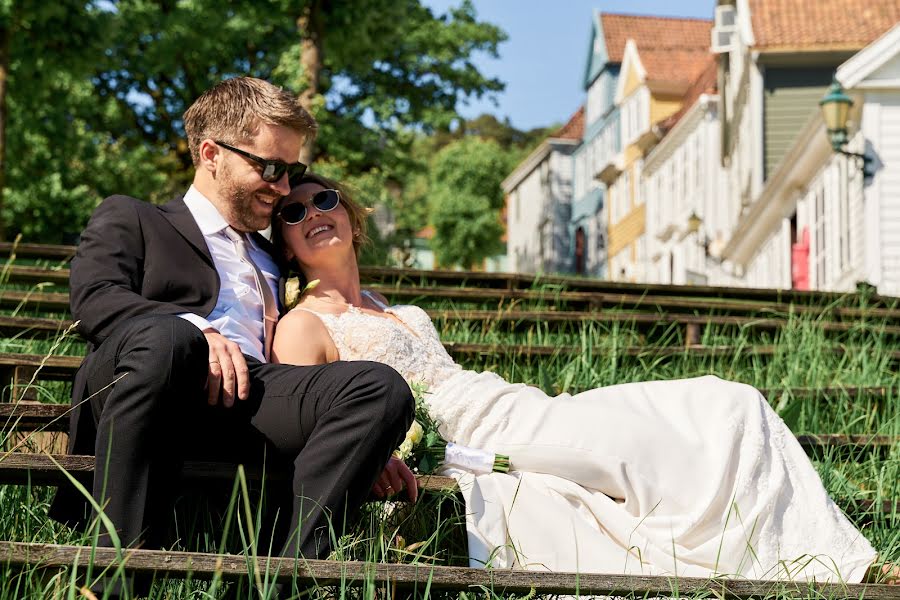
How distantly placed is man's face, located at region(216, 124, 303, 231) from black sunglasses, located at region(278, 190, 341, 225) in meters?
0.24

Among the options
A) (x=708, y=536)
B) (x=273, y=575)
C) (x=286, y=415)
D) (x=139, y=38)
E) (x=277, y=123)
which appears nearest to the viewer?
(x=273, y=575)

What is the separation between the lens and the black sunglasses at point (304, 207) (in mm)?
4570

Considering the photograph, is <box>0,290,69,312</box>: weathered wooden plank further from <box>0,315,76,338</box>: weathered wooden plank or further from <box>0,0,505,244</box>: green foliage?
<box>0,0,505,244</box>: green foliage

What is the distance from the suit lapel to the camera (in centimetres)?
404

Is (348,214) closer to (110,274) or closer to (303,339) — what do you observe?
(303,339)

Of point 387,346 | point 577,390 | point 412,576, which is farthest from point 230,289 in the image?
point 577,390

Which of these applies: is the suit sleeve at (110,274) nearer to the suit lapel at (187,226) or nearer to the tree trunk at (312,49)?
the suit lapel at (187,226)

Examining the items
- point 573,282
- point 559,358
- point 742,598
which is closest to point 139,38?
point 573,282

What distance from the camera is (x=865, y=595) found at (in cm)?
309

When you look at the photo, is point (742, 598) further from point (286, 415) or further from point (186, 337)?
point (186, 337)

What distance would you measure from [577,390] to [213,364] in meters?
2.28

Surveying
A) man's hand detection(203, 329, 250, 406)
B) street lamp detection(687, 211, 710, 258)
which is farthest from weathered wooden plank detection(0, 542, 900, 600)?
street lamp detection(687, 211, 710, 258)

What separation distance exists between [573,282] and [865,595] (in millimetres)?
4812

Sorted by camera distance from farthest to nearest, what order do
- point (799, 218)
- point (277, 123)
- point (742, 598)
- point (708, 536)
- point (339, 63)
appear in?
point (799, 218) → point (339, 63) → point (277, 123) → point (708, 536) → point (742, 598)
